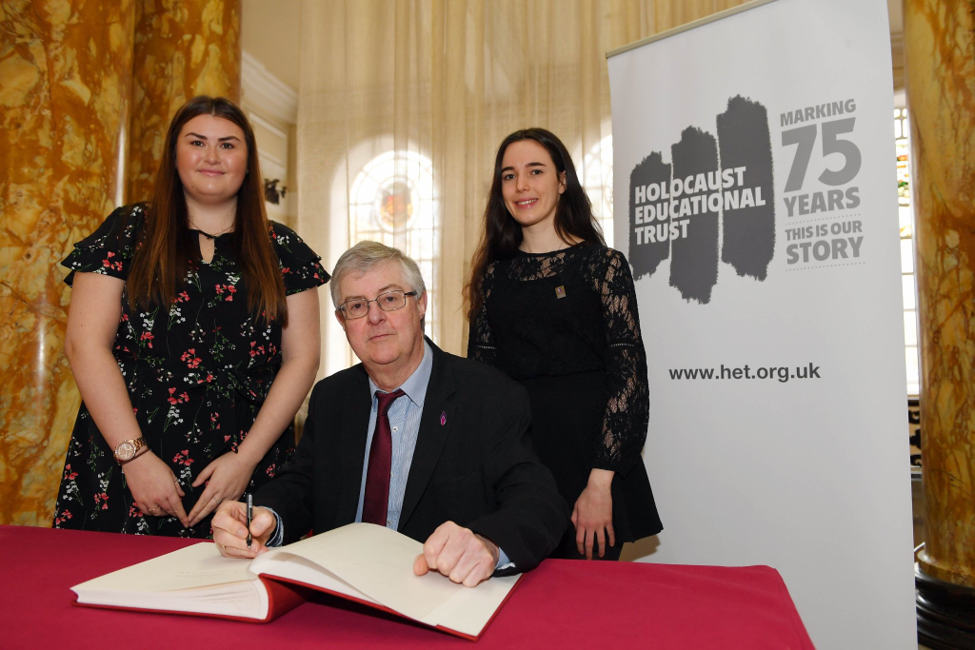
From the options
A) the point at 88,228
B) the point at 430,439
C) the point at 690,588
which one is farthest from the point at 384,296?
the point at 88,228

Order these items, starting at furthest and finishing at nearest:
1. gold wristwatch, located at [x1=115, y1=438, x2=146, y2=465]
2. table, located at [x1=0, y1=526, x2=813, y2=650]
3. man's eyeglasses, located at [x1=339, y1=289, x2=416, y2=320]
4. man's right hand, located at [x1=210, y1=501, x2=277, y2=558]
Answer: gold wristwatch, located at [x1=115, y1=438, x2=146, y2=465] < man's eyeglasses, located at [x1=339, y1=289, x2=416, y2=320] < man's right hand, located at [x1=210, y1=501, x2=277, y2=558] < table, located at [x1=0, y1=526, x2=813, y2=650]

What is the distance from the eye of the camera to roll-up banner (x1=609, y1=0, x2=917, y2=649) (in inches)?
95.7

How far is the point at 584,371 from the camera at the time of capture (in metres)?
2.35

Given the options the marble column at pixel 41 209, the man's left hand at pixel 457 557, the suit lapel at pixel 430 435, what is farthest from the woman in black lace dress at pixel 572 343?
the marble column at pixel 41 209

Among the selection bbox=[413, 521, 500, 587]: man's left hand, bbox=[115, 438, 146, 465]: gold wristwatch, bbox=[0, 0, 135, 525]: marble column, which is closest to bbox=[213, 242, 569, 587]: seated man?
bbox=[413, 521, 500, 587]: man's left hand

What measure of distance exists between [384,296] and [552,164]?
3.57 feet

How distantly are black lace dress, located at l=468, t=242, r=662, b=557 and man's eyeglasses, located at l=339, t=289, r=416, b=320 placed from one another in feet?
2.39

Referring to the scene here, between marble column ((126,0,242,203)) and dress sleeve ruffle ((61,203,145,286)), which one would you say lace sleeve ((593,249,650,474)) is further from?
marble column ((126,0,242,203))

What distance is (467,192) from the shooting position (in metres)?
4.99

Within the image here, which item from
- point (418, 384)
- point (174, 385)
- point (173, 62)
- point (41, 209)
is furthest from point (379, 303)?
point (173, 62)

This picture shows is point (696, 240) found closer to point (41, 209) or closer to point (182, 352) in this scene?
point (182, 352)

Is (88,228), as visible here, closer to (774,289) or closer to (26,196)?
(26,196)

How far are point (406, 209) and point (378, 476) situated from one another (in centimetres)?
350

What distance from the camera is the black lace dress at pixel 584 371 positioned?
2.23 metres
